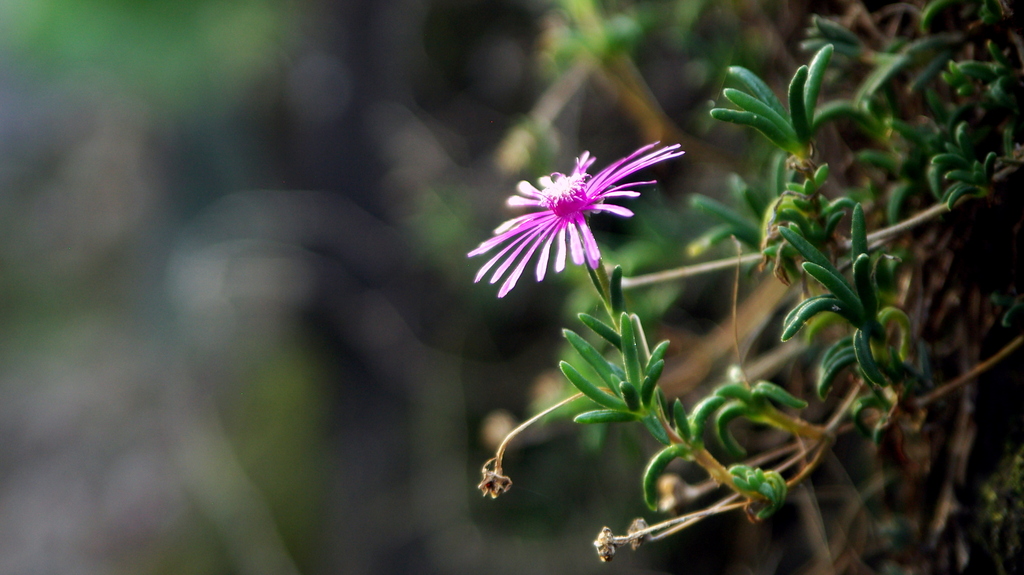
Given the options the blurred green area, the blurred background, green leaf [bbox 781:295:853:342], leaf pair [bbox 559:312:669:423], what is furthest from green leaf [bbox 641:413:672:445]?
the blurred green area

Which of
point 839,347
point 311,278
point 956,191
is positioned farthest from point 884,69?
point 311,278

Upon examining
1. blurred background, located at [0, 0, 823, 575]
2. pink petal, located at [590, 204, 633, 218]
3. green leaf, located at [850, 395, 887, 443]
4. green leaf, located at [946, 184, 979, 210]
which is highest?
blurred background, located at [0, 0, 823, 575]

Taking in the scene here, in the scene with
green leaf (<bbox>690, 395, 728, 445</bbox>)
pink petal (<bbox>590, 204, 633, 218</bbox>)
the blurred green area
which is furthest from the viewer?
the blurred green area

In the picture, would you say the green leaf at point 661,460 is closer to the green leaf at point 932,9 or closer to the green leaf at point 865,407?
the green leaf at point 865,407

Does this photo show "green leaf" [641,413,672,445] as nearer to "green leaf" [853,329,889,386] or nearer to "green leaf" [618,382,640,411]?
"green leaf" [618,382,640,411]

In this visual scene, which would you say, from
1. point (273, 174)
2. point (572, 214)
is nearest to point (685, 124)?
point (572, 214)

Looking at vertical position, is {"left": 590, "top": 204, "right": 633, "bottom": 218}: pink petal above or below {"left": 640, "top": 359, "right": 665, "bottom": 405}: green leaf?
above

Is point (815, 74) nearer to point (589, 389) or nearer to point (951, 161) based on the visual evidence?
point (951, 161)
